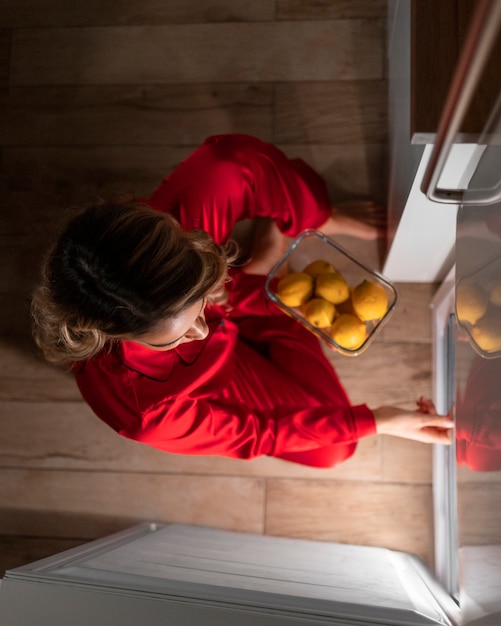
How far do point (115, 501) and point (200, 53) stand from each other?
42.2 inches

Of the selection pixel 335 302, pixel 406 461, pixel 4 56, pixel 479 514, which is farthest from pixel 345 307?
pixel 4 56

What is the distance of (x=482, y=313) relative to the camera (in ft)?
2.04

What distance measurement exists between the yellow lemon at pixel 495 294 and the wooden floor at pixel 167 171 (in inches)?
27.4

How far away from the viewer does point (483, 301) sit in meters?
0.62

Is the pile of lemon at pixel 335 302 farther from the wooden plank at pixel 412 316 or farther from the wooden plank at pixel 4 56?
the wooden plank at pixel 4 56

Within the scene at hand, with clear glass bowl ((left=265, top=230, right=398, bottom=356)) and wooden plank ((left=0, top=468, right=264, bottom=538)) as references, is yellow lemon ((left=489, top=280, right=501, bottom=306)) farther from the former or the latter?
wooden plank ((left=0, top=468, right=264, bottom=538))

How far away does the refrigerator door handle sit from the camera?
1.32 feet

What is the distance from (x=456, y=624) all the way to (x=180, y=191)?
2.51 feet

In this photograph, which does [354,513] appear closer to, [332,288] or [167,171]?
[332,288]

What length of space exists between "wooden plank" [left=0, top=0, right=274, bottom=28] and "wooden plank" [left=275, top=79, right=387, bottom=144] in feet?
0.69

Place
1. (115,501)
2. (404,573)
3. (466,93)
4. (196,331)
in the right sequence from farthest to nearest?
(115,501)
(404,573)
(196,331)
(466,93)

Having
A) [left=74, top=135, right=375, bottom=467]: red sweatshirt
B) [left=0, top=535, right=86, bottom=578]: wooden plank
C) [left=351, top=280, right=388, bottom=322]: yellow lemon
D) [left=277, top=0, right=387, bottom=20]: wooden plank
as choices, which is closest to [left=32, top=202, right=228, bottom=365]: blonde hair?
[left=74, top=135, right=375, bottom=467]: red sweatshirt

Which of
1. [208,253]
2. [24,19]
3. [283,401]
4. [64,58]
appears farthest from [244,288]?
[24,19]

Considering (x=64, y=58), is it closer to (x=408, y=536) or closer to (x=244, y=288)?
(x=244, y=288)
